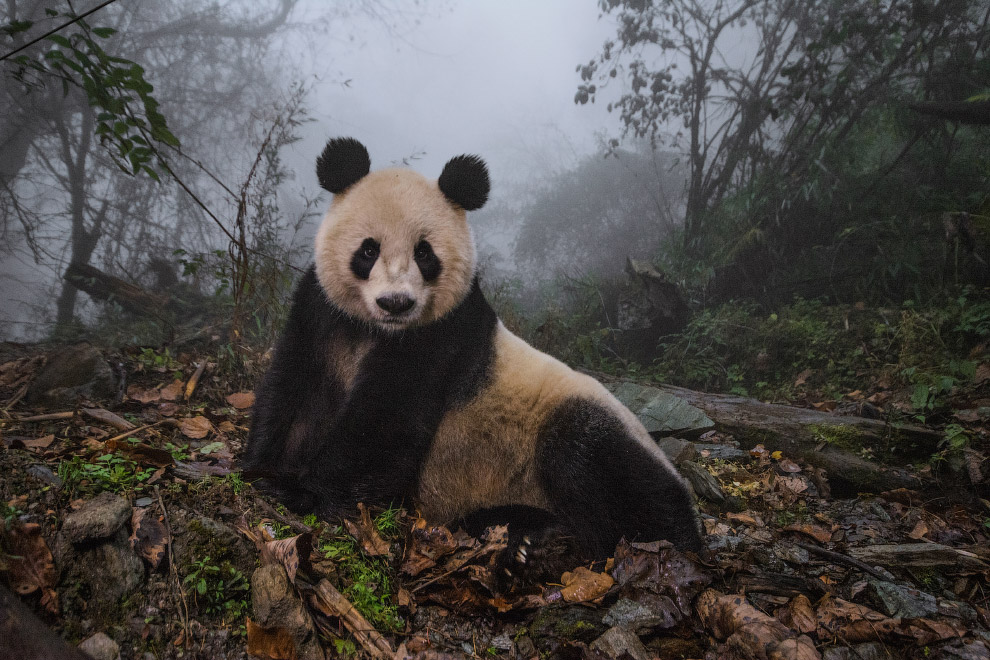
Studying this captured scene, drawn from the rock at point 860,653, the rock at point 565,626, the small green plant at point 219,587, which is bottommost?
the rock at point 860,653

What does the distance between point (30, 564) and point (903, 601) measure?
9.29ft

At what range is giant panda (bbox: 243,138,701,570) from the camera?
1.99m

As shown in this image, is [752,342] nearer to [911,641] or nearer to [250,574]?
[911,641]

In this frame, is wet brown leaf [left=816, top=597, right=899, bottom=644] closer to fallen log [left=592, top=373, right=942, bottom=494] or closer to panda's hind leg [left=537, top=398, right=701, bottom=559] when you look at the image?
panda's hind leg [left=537, top=398, right=701, bottom=559]

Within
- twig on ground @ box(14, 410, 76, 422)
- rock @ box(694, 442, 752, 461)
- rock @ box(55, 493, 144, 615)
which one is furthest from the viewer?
rock @ box(694, 442, 752, 461)

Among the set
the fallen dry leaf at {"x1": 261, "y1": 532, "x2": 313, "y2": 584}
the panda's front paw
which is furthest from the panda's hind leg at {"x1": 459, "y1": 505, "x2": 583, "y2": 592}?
the fallen dry leaf at {"x1": 261, "y1": 532, "x2": 313, "y2": 584}

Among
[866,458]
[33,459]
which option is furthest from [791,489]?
[33,459]

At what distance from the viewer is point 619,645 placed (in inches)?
57.7

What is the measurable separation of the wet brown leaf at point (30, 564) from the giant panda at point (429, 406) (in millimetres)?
829

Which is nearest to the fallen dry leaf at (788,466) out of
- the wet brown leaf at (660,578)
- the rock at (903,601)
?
the rock at (903,601)

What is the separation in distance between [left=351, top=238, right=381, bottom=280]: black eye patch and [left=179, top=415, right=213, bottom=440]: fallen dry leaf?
4.15 feet

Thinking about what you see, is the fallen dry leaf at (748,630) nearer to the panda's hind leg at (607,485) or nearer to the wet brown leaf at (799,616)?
the wet brown leaf at (799,616)

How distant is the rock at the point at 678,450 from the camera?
3211mm

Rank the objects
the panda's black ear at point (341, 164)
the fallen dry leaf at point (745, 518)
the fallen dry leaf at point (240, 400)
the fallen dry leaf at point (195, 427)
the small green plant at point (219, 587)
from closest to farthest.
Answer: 1. the small green plant at point (219, 587)
2. the panda's black ear at point (341, 164)
3. the fallen dry leaf at point (195, 427)
4. the fallen dry leaf at point (745, 518)
5. the fallen dry leaf at point (240, 400)
